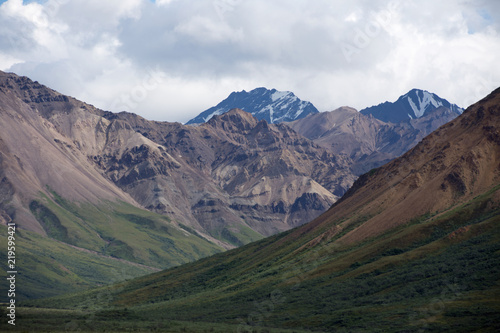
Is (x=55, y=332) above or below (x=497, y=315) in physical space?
above

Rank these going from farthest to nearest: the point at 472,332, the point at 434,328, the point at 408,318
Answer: the point at 408,318 → the point at 434,328 → the point at 472,332

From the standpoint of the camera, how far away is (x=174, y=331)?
197875mm

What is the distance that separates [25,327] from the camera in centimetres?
18650

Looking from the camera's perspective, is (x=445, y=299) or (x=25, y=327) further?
(x=445, y=299)

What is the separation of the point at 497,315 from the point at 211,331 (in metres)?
81.8

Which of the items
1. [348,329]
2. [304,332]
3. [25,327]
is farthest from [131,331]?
[348,329]

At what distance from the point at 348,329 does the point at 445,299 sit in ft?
106

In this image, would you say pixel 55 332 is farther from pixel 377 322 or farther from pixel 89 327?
pixel 377 322

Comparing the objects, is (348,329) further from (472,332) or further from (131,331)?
(131,331)

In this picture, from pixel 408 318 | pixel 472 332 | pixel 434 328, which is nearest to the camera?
pixel 472 332

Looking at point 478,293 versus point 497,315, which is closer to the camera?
point 497,315

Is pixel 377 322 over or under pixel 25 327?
under

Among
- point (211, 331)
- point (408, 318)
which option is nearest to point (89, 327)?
point (211, 331)

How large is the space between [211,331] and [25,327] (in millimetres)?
53850
